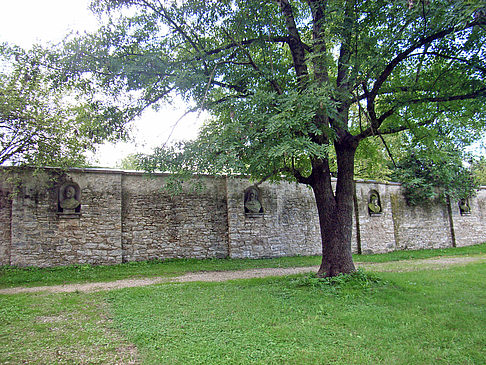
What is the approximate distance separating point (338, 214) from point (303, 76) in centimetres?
309

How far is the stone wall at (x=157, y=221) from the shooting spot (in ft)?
28.6

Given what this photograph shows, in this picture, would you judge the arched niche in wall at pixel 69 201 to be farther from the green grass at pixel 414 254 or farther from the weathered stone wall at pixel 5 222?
the green grass at pixel 414 254

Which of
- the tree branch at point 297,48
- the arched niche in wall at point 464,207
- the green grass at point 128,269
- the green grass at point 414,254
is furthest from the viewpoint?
the arched niche in wall at point 464,207

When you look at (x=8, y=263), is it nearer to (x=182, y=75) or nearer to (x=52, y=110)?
(x=52, y=110)

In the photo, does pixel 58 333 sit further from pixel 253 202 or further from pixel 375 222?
pixel 375 222

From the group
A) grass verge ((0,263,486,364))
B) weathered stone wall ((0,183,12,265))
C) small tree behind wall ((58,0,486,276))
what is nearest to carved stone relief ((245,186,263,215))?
small tree behind wall ((58,0,486,276))

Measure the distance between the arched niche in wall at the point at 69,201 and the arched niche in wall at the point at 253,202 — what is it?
17.8 ft

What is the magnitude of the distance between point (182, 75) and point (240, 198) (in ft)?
19.7

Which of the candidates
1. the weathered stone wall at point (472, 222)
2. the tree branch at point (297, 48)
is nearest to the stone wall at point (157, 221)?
the weathered stone wall at point (472, 222)

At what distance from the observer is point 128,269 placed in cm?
897

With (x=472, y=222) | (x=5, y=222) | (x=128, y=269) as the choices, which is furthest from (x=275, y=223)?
(x=472, y=222)

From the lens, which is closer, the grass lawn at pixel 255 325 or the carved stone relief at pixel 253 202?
the grass lawn at pixel 255 325

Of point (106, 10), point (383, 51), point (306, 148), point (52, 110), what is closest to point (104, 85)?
point (106, 10)

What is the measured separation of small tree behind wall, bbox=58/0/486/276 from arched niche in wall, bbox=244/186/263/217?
361cm
